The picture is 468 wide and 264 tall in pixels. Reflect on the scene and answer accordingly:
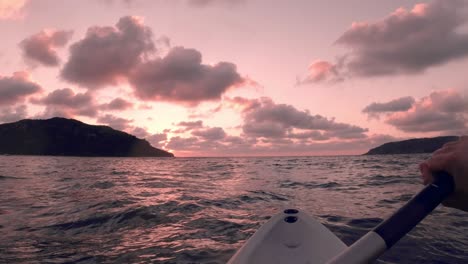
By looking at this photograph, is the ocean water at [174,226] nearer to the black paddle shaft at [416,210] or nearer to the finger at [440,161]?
the black paddle shaft at [416,210]

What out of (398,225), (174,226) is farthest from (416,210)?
(174,226)

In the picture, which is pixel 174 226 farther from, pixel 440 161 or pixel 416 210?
pixel 440 161

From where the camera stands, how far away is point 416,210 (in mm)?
1654

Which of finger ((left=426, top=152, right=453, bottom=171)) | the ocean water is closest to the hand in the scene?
finger ((left=426, top=152, right=453, bottom=171))

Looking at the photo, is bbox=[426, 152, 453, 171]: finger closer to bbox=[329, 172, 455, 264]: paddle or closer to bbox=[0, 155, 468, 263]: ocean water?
bbox=[329, 172, 455, 264]: paddle

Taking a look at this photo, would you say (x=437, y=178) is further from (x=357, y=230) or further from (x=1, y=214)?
(x=1, y=214)

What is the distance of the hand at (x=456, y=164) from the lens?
4.62 ft

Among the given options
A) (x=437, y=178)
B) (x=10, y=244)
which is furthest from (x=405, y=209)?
(x=10, y=244)

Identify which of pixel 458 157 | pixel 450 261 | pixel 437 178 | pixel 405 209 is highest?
pixel 458 157

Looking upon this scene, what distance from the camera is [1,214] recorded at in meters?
9.17

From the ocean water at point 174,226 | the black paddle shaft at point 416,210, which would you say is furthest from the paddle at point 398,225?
the ocean water at point 174,226

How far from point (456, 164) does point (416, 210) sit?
0.37 metres

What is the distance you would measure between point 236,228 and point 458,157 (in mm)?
6742

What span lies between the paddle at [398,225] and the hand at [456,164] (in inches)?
1.7
